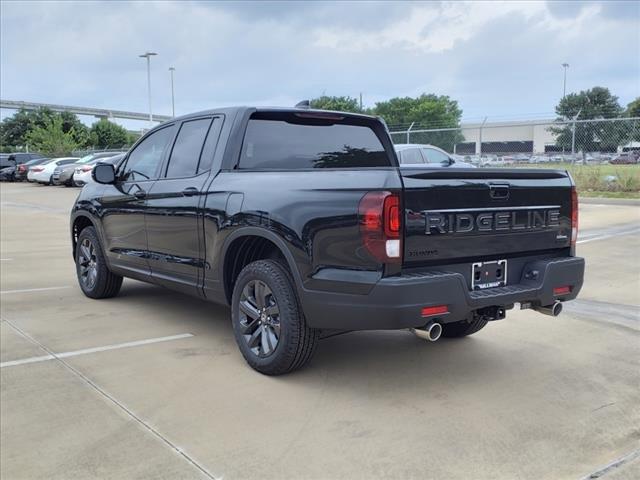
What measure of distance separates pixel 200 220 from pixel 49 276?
420cm

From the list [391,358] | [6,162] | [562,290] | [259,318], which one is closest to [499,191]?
[562,290]

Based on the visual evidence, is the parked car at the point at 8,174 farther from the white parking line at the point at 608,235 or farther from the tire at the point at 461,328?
the tire at the point at 461,328

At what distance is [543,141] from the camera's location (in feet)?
71.7

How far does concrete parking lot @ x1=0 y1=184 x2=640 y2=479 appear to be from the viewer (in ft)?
10.2

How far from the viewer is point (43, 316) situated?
5.92 m

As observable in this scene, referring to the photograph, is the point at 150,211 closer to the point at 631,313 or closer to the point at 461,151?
the point at 631,313

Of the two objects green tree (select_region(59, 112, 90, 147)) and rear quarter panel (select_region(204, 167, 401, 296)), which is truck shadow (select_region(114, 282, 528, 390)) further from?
green tree (select_region(59, 112, 90, 147))

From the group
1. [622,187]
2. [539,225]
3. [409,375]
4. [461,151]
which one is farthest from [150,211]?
[461,151]

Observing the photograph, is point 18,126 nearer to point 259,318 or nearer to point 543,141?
point 543,141

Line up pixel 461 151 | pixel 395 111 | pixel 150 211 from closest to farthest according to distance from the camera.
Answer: pixel 150 211
pixel 461 151
pixel 395 111

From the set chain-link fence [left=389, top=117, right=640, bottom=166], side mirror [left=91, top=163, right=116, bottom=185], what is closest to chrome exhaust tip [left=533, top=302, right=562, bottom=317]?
side mirror [left=91, top=163, right=116, bottom=185]

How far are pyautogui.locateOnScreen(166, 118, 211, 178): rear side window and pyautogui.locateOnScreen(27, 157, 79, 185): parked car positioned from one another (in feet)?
90.3

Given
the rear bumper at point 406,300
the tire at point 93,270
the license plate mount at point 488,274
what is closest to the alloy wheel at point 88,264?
the tire at point 93,270

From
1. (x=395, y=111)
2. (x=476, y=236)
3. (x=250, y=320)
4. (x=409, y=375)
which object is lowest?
(x=409, y=375)
